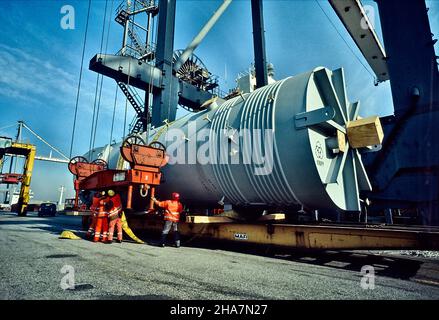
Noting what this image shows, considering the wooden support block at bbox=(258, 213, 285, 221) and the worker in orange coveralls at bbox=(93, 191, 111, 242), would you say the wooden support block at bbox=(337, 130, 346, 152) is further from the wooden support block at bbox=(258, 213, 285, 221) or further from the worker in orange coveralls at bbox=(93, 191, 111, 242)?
the worker in orange coveralls at bbox=(93, 191, 111, 242)

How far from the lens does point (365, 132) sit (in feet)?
15.1

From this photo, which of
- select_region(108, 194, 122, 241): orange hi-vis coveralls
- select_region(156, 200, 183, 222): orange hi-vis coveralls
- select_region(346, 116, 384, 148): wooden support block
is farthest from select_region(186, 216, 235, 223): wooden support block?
select_region(346, 116, 384, 148): wooden support block

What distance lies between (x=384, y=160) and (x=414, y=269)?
14.9ft

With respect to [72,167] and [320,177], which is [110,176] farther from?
[320,177]

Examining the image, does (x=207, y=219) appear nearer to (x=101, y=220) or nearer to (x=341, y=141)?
(x=341, y=141)

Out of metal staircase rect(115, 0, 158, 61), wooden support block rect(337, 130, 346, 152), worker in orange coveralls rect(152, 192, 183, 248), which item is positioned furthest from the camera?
metal staircase rect(115, 0, 158, 61)

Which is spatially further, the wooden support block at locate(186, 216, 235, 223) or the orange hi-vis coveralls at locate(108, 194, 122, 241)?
the orange hi-vis coveralls at locate(108, 194, 122, 241)

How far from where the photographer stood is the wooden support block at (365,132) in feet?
14.5

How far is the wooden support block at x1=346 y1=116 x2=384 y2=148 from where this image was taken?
14.5 feet

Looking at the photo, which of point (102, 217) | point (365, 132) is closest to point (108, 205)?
point (102, 217)

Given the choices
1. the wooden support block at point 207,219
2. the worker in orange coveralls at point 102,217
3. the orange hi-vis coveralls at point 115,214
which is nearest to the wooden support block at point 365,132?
the wooden support block at point 207,219

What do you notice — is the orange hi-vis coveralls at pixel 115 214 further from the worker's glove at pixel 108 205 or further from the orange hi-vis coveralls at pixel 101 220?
the orange hi-vis coveralls at pixel 101 220

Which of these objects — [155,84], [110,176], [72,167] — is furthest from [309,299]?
[155,84]

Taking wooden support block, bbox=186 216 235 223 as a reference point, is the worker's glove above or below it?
above
